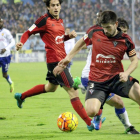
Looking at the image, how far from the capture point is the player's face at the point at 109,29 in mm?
5086

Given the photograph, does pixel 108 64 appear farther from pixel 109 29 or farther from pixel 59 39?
pixel 59 39

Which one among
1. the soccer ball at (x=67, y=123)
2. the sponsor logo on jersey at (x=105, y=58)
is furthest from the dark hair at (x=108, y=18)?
the soccer ball at (x=67, y=123)

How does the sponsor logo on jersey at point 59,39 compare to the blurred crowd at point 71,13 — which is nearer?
the sponsor logo on jersey at point 59,39

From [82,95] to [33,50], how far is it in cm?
2216

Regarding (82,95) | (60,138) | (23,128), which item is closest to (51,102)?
(82,95)

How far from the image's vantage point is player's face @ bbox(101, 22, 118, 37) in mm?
5086

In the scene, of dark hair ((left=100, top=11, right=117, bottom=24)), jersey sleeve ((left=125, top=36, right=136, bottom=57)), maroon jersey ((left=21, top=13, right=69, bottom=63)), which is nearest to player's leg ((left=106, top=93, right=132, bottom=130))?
jersey sleeve ((left=125, top=36, right=136, bottom=57))

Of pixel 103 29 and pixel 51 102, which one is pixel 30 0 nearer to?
pixel 51 102

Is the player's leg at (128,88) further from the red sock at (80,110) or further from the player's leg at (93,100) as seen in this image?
the red sock at (80,110)

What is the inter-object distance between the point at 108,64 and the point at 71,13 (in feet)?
106

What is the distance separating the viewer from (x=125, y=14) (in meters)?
36.7

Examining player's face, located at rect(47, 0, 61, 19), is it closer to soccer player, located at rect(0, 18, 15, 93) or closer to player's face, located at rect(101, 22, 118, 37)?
player's face, located at rect(101, 22, 118, 37)

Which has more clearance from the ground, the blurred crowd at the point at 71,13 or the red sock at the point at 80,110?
the red sock at the point at 80,110

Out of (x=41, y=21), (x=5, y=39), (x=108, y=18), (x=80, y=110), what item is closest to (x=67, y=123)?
(x=80, y=110)
